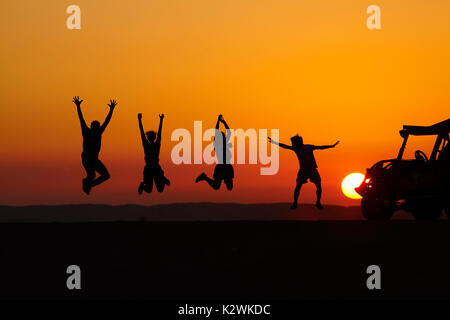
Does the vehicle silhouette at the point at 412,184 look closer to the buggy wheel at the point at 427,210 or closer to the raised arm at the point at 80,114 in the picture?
→ the buggy wheel at the point at 427,210

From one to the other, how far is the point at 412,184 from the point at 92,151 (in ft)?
23.3

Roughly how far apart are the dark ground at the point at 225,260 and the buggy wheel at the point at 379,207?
11.2 ft

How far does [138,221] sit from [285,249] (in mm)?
5010

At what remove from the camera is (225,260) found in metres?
15.4

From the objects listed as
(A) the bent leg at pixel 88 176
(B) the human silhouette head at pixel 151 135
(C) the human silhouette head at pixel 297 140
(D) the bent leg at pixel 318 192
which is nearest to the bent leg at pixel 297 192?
(D) the bent leg at pixel 318 192

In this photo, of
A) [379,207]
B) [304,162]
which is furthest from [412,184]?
[304,162]

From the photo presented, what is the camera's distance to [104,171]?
22.1m

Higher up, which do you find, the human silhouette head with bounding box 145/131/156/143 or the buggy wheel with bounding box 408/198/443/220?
the human silhouette head with bounding box 145/131/156/143

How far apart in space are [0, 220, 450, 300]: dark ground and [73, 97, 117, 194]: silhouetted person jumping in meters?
2.60

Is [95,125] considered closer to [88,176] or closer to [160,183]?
[88,176]

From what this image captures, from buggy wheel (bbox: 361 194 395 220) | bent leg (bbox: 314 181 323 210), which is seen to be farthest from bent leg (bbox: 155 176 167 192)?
buggy wheel (bbox: 361 194 395 220)

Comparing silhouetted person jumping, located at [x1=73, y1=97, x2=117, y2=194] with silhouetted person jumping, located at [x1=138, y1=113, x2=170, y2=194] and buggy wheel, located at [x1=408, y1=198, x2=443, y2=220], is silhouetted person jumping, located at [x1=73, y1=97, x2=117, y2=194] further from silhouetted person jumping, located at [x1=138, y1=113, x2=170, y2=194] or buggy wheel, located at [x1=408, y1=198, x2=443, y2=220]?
buggy wheel, located at [x1=408, y1=198, x2=443, y2=220]

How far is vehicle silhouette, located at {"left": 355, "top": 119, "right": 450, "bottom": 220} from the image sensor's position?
22.2 m
